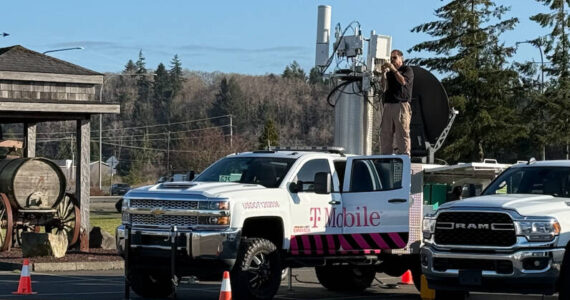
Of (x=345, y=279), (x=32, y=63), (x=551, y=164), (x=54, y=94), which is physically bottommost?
(x=345, y=279)

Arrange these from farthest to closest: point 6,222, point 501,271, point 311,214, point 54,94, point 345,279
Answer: point 54,94 < point 6,222 < point 345,279 < point 311,214 < point 501,271

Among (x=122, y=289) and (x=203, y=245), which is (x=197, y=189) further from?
(x=122, y=289)

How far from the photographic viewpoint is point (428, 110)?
19.8m

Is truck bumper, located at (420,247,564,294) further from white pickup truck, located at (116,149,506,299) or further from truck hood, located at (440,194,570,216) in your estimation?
white pickup truck, located at (116,149,506,299)

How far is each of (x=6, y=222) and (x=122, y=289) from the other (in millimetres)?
8117

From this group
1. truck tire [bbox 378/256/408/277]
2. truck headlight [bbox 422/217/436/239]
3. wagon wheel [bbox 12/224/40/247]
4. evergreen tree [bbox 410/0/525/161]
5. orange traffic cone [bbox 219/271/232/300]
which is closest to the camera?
orange traffic cone [bbox 219/271/232/300]

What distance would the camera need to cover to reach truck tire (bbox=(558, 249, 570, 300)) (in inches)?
485

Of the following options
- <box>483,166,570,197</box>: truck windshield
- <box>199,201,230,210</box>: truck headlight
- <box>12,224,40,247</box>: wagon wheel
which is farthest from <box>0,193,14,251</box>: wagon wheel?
<box>483,166,570,197</box>: truck windshield

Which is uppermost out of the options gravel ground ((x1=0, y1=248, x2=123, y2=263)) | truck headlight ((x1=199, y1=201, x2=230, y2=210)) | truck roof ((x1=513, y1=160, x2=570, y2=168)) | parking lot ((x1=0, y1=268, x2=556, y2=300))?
truck roof ((x1=513, y1=160, x2=570, y2=168))

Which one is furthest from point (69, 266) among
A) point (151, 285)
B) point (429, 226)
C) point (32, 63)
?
point (429, 226)

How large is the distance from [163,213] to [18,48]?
13.2m

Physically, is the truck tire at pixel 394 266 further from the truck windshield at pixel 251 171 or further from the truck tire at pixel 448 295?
the truck tire at pixel 448 295

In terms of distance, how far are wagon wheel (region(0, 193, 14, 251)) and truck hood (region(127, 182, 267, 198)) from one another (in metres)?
10.1

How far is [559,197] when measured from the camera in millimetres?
13562
